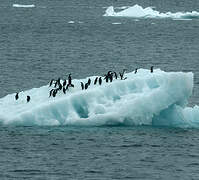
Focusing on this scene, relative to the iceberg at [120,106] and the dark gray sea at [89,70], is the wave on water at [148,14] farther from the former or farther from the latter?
the iceberg at [120,106]

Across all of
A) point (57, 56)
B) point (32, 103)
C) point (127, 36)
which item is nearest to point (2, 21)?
point (127, 36)

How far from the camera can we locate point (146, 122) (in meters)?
50.0

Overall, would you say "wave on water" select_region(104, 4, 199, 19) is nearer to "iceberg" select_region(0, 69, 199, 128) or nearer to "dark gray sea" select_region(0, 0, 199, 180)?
"dark gray sea" select_region(0, 0, 199, 180)

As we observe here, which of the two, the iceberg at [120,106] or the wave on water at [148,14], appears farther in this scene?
the wave on water at [148,14]

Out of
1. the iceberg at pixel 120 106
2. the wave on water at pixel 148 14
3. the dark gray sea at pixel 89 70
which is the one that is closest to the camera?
the dark gray sea at pixel 89 70

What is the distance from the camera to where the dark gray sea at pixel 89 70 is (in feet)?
140

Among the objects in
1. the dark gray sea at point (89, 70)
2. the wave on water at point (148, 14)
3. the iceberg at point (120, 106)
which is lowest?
the dark gray sea at point (89, 70)

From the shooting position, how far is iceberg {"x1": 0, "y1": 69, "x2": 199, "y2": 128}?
1908 inches

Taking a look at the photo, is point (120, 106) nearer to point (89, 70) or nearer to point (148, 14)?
point (89, 70)

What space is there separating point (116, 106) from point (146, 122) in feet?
8.32

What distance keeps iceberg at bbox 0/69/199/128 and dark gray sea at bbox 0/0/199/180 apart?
0.64m

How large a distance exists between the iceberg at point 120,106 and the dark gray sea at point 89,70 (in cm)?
64

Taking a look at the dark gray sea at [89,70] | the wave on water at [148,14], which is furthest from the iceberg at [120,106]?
the wave on water at [148,14]

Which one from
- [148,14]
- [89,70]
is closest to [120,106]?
[89,70]
